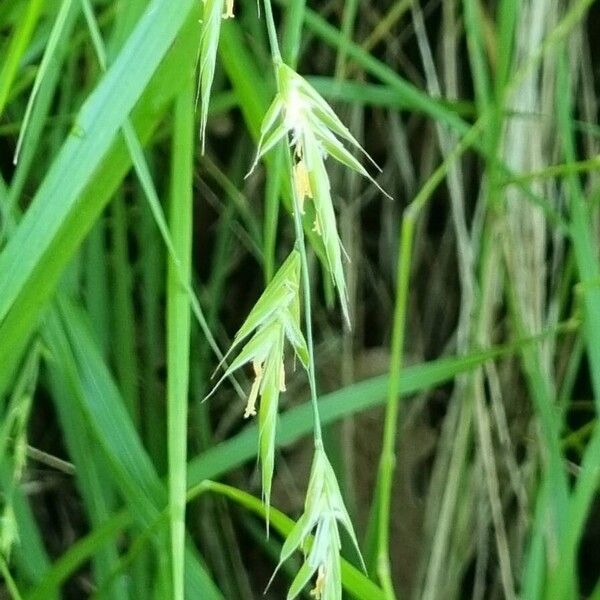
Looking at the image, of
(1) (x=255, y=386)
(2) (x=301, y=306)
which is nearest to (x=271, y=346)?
(1) (x=255, y=386)

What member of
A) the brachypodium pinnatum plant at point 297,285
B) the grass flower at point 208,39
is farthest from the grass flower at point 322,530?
the grass flower at point 208,39

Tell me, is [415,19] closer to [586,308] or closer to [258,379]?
[586,308]

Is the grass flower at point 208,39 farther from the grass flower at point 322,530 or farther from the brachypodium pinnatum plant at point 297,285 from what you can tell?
the grass flower at point 322,530

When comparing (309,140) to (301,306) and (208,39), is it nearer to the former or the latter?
(208,39)

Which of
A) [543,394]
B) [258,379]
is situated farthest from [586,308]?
[258,379]

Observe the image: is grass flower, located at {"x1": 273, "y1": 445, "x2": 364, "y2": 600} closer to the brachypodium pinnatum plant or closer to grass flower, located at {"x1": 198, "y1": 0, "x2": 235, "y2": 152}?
the brachypodium pinnatum plant

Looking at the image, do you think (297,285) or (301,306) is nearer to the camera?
(297,285)

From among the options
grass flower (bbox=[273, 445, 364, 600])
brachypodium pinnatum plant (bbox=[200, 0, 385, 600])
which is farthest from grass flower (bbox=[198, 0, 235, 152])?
grass flower (bbox=[273, 445, 364, 600])

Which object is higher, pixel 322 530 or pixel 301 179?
pixel 301 179
